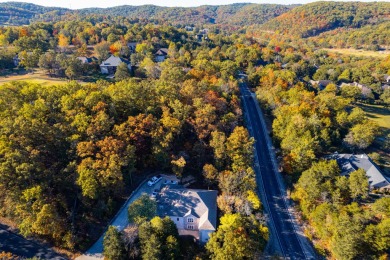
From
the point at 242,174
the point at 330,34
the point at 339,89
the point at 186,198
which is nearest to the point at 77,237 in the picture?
the point at 186,198

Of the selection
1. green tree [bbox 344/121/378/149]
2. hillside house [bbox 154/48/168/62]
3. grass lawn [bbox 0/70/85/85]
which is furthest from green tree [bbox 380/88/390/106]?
grass lawn [bbox 0/70/85/85]

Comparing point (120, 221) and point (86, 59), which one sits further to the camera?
point (86, 59)

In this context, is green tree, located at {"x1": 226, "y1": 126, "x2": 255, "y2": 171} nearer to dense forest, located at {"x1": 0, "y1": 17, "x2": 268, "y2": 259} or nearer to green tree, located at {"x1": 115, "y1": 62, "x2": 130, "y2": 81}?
→ dense forest, located at {"x1": 0, "y1": 17, "x2": 268, "y2": 259}

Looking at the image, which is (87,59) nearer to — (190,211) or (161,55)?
(161,55)

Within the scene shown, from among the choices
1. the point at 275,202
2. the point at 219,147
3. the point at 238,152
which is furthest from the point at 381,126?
the point at 219,147

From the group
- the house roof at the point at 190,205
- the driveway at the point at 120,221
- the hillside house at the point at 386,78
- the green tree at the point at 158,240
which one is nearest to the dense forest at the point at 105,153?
the green tree at the point at 158,240

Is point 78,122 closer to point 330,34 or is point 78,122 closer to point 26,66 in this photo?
point 26,66

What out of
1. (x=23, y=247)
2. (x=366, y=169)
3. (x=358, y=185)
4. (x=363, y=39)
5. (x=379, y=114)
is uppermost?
(x=363, y=39)
